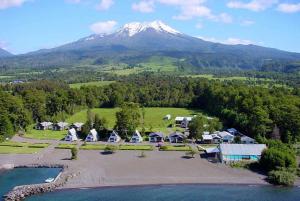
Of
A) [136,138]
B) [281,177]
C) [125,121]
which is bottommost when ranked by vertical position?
[281,177]

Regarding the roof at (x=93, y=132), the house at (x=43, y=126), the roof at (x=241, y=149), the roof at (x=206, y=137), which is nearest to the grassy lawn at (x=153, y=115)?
the house at (x=43, y=126)

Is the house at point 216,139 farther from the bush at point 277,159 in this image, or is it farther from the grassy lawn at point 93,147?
the grassy lawn at point 93,147

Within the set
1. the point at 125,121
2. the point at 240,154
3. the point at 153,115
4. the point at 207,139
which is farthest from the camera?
the point at 153,115

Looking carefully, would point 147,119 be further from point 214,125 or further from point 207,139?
point 207,139

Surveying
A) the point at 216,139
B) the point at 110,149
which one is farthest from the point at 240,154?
the point at 110,149

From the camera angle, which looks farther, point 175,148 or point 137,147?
point 137,147

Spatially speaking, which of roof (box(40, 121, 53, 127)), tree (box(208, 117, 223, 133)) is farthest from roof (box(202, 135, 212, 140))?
roof (box(40, 121, 53, 127))

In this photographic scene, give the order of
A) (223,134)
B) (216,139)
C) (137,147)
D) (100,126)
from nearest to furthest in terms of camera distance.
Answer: (137,147) → (216,139) → (223,134) → (100,126)

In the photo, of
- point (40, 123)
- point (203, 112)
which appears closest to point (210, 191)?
point (40, 123)

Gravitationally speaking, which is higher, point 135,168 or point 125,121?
point 125,121
